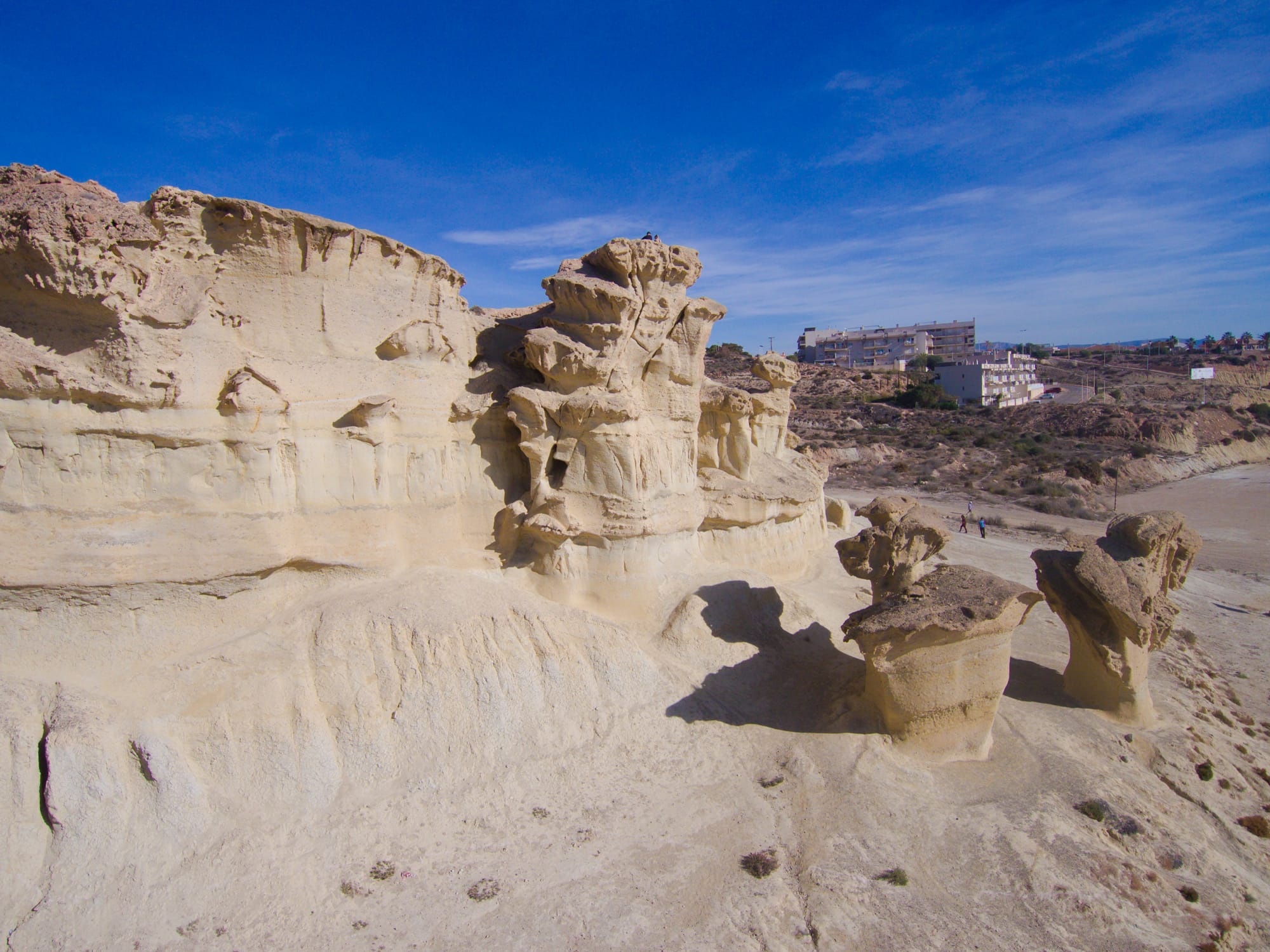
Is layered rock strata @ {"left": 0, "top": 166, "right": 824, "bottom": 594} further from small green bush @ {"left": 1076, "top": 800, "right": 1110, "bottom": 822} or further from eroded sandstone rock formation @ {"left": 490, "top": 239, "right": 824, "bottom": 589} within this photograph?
small green bush @ {"left": 1076, "top": 800, "right": 1110, "bottom": 822}

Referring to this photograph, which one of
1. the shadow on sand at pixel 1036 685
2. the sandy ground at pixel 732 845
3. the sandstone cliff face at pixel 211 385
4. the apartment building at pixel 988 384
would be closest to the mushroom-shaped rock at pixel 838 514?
the shadow on sand at pixel 1036 685

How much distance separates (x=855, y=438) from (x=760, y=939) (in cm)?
4288

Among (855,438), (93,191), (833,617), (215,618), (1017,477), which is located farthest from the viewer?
(855,438)

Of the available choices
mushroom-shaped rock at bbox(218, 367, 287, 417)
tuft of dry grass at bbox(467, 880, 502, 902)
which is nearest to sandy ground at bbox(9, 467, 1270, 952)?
tuft of dry grass at bbox(467, 880, 502, 902)

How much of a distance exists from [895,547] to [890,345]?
93.4m

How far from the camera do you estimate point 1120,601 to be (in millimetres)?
11273

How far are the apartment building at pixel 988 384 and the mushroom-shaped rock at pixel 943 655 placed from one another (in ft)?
198

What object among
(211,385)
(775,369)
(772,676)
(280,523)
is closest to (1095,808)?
(772,676)

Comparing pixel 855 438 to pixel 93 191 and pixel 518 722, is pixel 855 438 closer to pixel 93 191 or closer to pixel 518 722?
pixel 518 722

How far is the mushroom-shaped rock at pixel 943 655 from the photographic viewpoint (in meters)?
9.57

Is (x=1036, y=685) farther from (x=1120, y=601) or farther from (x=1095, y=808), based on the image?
(x=1095, y=808)

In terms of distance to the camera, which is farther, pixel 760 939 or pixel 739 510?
pixel 739 510

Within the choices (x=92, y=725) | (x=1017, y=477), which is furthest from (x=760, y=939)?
(x=1017, y=477)

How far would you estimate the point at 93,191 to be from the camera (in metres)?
8.24
